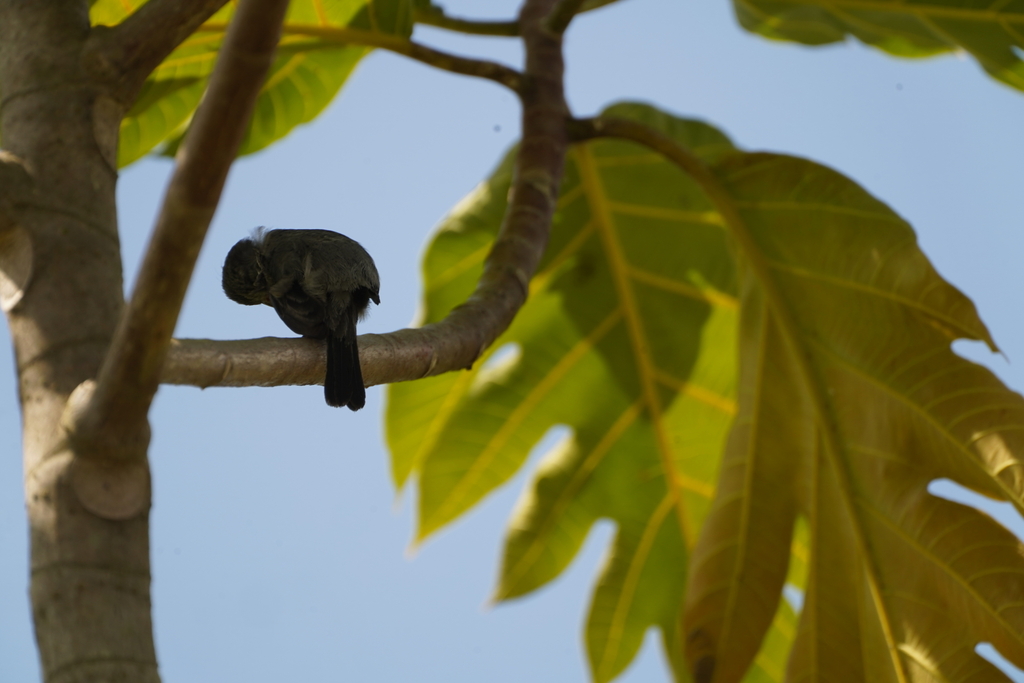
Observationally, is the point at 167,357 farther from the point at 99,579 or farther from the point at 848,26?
the point at 848,26

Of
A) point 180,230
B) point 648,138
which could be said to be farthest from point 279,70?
point 180,230

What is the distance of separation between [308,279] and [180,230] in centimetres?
73

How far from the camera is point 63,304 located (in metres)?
1.35

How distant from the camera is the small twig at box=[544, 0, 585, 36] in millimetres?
2400

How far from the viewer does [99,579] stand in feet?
3.91

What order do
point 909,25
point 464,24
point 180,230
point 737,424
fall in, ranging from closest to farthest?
point 180,230 → point 737,424 → point 464,24 → point 909,25

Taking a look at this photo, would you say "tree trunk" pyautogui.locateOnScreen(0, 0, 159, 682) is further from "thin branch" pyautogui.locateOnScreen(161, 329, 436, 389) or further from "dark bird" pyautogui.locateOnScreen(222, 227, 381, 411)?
"dark bird" pyautogui.locateOnScreen(222, 227, 381, 411)

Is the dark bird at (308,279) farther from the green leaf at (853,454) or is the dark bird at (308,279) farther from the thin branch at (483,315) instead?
the green leaf at (853,454)

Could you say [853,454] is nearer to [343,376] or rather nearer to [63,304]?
[343,376]

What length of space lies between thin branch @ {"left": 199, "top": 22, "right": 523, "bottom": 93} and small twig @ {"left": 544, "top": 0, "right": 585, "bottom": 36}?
0.62 ft

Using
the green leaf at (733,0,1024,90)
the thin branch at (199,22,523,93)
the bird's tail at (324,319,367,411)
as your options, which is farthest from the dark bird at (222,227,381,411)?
the green leaf at (733,0,1024,90)

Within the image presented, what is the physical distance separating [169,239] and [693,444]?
8.10 ft

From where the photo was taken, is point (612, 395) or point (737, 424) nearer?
point (737, 424)

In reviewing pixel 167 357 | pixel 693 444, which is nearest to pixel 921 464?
pixel 693 444
